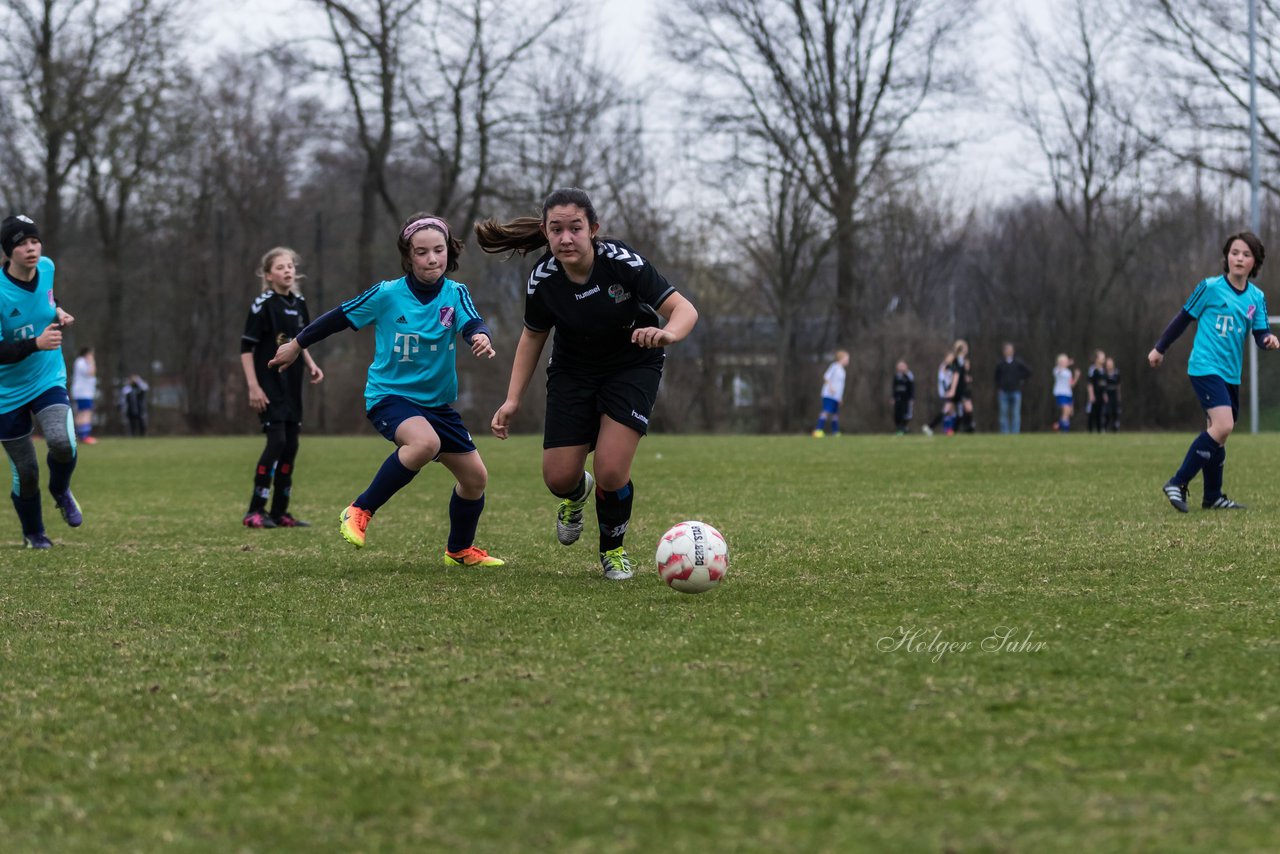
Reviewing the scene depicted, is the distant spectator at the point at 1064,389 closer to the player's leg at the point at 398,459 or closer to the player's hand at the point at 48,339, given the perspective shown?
the player's leg at the point at 398,459

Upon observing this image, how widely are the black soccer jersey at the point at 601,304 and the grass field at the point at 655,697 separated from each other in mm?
1019

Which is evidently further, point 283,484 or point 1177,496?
point 283,484

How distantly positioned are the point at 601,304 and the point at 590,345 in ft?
0.75

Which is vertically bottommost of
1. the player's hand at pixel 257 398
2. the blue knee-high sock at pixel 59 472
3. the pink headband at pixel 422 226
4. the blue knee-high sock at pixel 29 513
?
the blue knee-high sock at pixel 29 513

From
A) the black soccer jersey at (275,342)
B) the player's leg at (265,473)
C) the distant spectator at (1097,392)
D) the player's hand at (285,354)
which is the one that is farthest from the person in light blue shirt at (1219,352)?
the distant spectator at (1097,392)

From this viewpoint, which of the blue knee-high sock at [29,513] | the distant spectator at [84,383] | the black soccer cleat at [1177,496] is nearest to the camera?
the blue knee-high sock at [29,513]

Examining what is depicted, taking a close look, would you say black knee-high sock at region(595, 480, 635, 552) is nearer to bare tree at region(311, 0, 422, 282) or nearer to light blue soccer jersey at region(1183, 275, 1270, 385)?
light blue soccer jersey at region(1183, 275, 1270, 385)

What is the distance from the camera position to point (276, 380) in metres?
9.46

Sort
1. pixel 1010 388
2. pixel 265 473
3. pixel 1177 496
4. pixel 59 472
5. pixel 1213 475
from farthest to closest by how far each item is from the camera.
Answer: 1. pixel 1010 388
2. pixel 265 473
3. pixel 1213 475
4. pixel 1177 496
5. pixel 59 472

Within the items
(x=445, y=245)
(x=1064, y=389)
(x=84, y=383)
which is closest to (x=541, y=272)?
(x=445, y=245)

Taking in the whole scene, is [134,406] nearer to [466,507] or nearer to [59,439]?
[59,439]

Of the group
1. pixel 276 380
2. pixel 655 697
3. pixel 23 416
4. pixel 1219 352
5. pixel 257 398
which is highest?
pixel 1219 352

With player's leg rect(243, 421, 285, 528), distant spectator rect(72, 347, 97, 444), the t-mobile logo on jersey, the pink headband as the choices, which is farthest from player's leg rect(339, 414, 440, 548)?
distant spectator rect(72, 347, 97, 444)

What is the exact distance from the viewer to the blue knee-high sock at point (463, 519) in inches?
261
